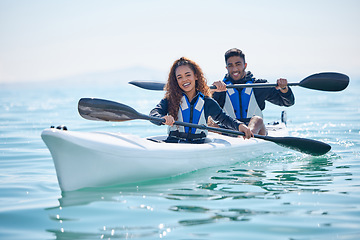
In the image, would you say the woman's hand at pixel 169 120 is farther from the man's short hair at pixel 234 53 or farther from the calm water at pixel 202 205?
the man's short hair at pixel 234 53

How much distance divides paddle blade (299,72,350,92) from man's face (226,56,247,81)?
0.90 m

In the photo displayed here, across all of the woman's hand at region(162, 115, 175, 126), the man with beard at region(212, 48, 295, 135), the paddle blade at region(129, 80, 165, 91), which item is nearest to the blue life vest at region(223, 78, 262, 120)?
the man with beard at region(212, 48, 295, 135)

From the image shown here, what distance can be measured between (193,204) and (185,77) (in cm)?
190

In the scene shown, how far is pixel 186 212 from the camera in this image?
3.48 metres

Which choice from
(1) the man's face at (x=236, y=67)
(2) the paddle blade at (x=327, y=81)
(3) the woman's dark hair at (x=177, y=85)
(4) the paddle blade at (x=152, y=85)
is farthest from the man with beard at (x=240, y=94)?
(3) the woman's dark hair at (x=177, y=85)

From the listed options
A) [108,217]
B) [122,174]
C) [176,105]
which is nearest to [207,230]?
[108,217]

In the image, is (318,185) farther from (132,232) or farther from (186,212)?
(132,232)

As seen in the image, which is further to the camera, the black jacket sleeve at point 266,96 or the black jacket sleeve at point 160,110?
the black jacket sleeve at point 266,96

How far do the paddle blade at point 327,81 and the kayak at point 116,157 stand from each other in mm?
2235

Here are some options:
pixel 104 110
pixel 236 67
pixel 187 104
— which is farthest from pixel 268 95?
pixel 104 110

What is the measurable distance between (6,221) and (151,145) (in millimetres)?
1647

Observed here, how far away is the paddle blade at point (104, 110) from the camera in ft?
15.5

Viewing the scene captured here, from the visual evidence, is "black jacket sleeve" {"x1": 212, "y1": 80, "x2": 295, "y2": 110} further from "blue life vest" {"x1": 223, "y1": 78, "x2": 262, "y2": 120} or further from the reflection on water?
the reflection on water

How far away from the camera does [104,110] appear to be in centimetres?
474
